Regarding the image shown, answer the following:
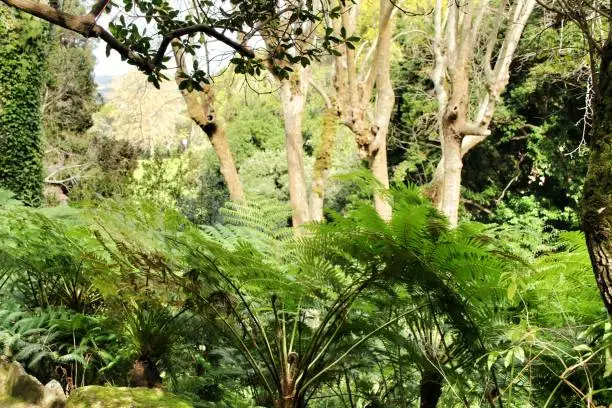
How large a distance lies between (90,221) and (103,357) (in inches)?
33.3

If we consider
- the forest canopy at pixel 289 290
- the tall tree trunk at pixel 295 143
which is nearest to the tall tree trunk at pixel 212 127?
the tall tree trunk at pixel 295 143

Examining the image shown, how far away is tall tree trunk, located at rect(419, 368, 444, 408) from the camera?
256cm

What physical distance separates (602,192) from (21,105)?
13.6 metres

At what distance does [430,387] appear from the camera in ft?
8.57

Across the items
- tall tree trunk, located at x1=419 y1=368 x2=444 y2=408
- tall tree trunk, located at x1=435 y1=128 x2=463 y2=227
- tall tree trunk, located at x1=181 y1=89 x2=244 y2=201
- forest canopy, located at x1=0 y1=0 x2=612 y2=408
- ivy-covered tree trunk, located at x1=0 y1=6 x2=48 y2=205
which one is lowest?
tall tree trunk, located at x1=419 y1=368 x2=444 y2=408

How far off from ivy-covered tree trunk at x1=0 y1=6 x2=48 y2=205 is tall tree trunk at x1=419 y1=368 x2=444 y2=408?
11.7 m

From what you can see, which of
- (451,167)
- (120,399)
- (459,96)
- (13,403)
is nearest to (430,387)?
(120,399)

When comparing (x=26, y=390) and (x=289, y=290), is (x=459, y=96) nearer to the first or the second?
(x=289, y=290)

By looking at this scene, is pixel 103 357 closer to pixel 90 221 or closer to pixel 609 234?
pixel 90 221

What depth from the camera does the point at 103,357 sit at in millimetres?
3307

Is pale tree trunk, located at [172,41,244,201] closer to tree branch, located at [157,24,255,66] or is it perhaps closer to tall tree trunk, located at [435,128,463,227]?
tall tree trunk, located at [435,128,463,227]

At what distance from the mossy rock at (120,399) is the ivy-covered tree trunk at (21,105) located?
11.3 meters

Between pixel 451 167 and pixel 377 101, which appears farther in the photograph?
pixel 377 101

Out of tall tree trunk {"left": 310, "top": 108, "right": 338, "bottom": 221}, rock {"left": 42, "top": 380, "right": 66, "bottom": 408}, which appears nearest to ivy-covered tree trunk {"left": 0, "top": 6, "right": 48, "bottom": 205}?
tall tree trunk {"left": 310, "top": 108, "right": 338, "bottom": 221}
